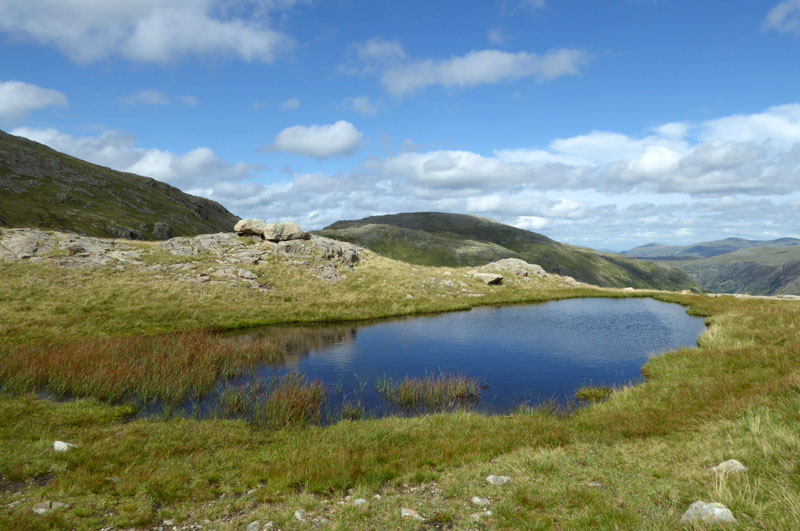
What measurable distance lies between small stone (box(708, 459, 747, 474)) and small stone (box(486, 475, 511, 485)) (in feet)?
17.3

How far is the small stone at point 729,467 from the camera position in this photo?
977cm

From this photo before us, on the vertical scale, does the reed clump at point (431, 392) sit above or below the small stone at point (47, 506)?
below

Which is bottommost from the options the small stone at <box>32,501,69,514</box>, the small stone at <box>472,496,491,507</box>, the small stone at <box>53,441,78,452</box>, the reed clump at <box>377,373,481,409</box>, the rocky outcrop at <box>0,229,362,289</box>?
the reed clump at <box>377,373,481,409</box>

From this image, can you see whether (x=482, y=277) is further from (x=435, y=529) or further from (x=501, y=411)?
(x=435, y=529)

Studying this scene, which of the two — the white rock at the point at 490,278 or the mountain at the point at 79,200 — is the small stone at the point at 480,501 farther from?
the mountain at the point at 79,200

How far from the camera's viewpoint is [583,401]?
2238 centimetres

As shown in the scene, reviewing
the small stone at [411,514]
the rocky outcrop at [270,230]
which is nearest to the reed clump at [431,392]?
the small stone at [411,514]

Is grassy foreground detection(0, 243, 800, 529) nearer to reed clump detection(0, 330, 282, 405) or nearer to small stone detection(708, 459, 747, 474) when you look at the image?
small stone detection(708, 459, 747, 474)

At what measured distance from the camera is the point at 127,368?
78.7 feet

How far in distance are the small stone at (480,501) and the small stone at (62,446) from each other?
48.7 feet

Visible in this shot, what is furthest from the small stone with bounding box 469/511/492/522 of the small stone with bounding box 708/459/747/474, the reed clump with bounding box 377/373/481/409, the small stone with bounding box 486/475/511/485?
the reed clump with bounding box 377/373/481/409

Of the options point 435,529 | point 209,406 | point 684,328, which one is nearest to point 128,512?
point 435,529

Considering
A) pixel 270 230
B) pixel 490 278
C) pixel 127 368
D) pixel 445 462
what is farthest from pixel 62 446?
pixel 490 278

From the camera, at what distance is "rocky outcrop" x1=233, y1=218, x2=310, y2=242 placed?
70312 mm
